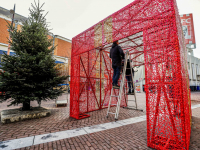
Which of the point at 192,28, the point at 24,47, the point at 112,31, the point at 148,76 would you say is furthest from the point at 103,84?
the point at 192,28

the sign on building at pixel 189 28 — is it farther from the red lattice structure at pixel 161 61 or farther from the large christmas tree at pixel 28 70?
the large christmas tree at pixel 28 70

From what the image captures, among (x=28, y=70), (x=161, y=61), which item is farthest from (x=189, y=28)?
(x=28, y=70)

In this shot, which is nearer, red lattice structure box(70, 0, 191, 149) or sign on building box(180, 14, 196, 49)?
red lattice structure box(70, 0, 191, 149)

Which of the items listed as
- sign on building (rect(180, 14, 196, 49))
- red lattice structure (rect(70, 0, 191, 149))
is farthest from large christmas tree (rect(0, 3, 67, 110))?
sign on building (rect(180, 14, 196, 49))

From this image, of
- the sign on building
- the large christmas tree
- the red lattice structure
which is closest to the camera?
the red lattice structure

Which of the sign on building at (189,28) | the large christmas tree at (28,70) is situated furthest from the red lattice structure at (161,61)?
the sign on building at (189,28)

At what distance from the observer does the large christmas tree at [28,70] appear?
15.6 feet

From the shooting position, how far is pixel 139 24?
3098mm

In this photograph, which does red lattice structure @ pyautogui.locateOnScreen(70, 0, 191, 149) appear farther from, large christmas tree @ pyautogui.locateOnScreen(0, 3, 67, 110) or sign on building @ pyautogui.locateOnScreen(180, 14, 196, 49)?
sign on building @ pyautogui.locateOnScreen(180, 14, 196, 49)

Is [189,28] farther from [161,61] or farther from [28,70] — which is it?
[28,70]

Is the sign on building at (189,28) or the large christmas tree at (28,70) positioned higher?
the sign on building at (189,28)

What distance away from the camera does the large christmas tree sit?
4770 mm

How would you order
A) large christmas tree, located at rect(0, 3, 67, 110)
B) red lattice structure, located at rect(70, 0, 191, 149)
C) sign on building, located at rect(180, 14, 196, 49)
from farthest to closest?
1. sign on building, located at rect(180, 14, 196, 49)
2. large christmas tree, located at rect(0, 3, 67, 110)
3. red lattice structure, located at rect(70, 0, 191, 149)

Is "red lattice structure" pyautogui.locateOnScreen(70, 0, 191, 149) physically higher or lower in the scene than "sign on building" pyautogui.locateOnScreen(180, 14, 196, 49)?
lower
